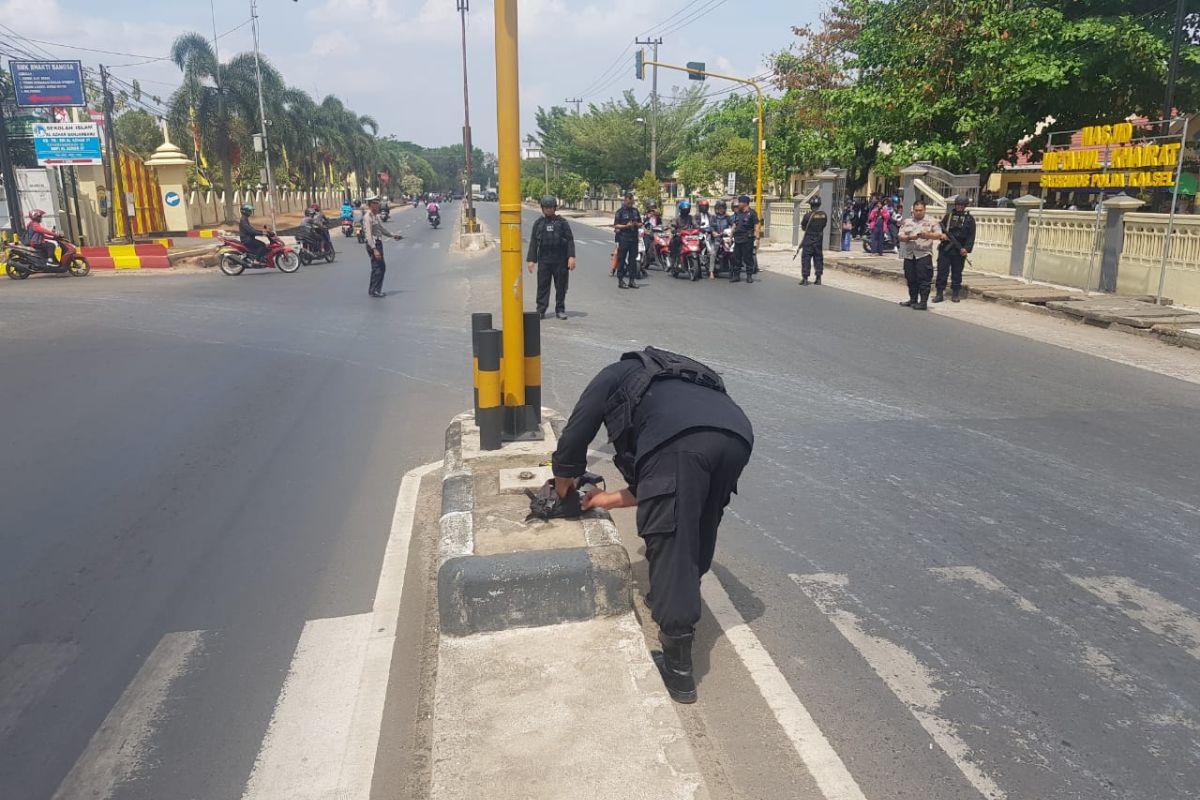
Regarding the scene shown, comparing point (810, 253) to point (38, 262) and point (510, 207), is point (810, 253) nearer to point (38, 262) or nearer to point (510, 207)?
point (510, 207)

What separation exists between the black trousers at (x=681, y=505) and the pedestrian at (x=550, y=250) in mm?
8109

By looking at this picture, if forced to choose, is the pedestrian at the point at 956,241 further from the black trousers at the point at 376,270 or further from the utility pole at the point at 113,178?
the utility pole at the point at 113,178

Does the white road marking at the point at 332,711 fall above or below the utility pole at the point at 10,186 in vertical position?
below

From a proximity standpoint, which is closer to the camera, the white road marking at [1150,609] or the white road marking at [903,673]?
the white road marking at [903,673]

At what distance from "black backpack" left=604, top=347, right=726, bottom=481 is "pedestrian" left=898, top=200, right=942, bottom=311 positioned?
11.1m

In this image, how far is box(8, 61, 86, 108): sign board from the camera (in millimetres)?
24609

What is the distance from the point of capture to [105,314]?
42.2ft

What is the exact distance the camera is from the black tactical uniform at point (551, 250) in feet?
36.7

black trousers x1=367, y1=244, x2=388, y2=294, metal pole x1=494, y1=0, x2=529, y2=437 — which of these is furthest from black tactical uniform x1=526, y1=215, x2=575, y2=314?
metal pole x1=494, y1=0, x2=529, y2=437

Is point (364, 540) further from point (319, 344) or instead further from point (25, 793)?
point (319, 344)

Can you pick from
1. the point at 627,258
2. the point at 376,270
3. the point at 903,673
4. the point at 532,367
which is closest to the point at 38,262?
the point at 376,270

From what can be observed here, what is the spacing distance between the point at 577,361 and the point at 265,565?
5176 millimetres

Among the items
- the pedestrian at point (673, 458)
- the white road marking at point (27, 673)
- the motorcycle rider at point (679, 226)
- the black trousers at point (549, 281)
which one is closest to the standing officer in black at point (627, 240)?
the motorcycle rider at point (679, 226)

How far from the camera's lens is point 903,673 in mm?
3295
